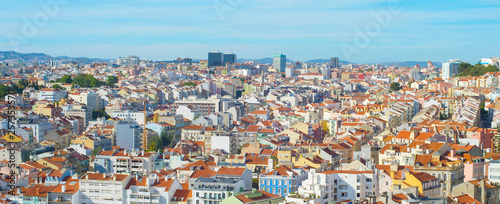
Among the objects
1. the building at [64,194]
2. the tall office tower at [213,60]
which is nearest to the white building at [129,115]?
the building at [64,194]

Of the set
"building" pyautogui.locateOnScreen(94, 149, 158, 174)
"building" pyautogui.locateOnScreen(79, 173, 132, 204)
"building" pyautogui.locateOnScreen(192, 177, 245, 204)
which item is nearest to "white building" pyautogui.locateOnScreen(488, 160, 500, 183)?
"building" pyautogui.locateOnScreen(192, 177, 245, 204)

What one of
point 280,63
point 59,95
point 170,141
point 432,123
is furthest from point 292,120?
point 280,63

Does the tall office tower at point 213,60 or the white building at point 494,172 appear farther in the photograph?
the tall office tower at point 213,60

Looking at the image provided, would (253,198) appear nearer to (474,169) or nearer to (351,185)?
(351,185)

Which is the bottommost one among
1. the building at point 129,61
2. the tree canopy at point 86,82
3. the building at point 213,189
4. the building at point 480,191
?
the building at point 213,189

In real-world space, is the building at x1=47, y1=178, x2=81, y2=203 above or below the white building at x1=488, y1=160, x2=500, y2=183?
below

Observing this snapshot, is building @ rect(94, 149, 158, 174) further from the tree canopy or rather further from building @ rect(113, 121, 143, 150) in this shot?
the tree canopy

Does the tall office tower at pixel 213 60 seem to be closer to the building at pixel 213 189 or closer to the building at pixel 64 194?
the building at pixel 64 194

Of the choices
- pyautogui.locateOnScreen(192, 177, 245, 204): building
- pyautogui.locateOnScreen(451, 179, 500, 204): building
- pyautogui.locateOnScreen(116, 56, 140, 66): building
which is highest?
pyautogui.locateOnScreen(116, 56, 140, 66): building

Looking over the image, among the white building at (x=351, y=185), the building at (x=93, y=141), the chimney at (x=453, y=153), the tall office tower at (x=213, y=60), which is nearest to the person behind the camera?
the white building at (x=351, y=185)
